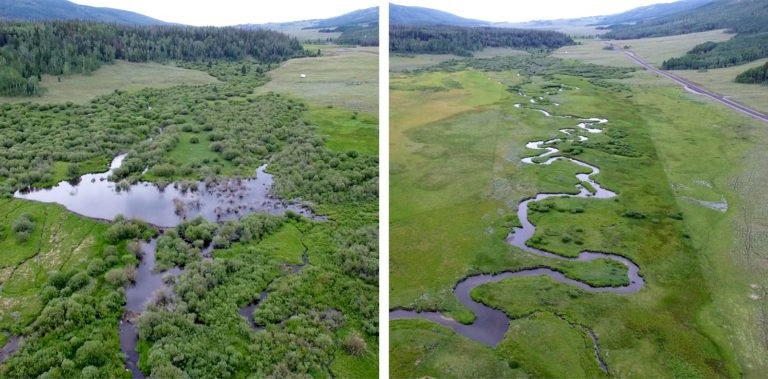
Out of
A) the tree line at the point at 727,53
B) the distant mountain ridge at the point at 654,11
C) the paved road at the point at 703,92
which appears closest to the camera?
the paved road at the point at 703,92

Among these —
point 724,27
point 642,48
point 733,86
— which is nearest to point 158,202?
point 733,86

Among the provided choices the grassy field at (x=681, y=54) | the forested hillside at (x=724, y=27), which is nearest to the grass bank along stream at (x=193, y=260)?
the grassy field at (x=681, y=54)

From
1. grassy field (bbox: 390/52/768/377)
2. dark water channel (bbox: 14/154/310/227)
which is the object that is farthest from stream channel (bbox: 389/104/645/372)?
dark water channel (bbox: 14/154/310/227)

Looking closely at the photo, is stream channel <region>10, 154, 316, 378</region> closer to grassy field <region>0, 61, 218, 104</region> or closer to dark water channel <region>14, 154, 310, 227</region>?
dark water channel <region>14, 154, 310, 227</region>

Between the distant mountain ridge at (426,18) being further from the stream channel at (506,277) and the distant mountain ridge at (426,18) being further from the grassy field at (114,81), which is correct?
the stream channel at (506,277)

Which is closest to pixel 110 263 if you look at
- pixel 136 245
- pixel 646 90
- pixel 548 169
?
pixel 136 245

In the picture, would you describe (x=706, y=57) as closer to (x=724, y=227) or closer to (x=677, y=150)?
(x=677, y=150)
